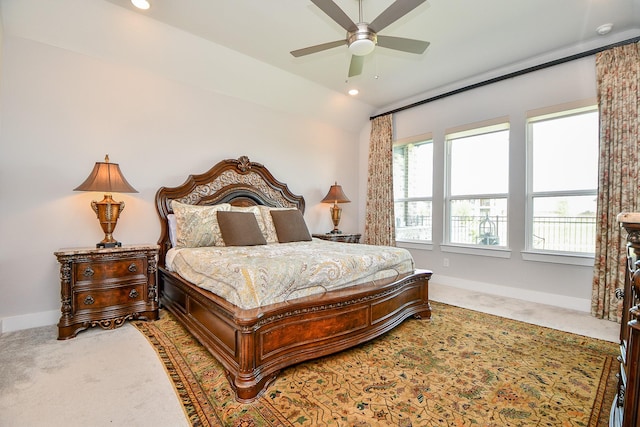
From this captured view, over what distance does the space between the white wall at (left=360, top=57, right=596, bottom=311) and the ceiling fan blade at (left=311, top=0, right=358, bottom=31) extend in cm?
286

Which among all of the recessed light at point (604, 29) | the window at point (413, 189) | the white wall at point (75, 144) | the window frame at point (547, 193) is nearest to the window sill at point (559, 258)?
the window frame at point (547, 193)

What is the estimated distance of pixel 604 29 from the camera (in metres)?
3.10

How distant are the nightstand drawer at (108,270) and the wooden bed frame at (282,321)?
0.29 meters

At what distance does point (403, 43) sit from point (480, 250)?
308 centimetres

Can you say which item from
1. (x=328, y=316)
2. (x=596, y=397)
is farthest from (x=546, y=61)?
(x=328, y=316)

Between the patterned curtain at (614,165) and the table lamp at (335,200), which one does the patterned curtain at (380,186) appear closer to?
the table lamp at (335,200)

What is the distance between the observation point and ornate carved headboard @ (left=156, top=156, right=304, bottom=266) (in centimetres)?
354

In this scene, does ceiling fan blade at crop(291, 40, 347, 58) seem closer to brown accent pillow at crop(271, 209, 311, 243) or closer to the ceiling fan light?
the ceiling fan light

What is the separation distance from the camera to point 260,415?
5.21 feet

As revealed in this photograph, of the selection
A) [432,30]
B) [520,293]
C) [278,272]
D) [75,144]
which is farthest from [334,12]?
[520,293]

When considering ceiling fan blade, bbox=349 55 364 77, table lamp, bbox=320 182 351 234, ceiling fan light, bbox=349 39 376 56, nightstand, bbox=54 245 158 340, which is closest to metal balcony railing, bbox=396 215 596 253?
table lamp, bbox=320 182 351 234

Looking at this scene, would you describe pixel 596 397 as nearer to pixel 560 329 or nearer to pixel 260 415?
pixel 560 329

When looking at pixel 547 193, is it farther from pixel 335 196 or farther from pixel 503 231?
pixel 335 196

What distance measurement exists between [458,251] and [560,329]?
5.85 ft
